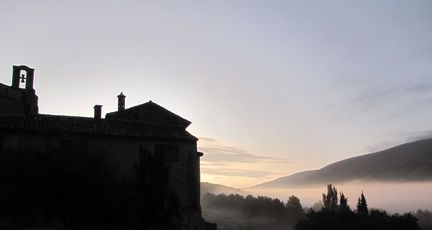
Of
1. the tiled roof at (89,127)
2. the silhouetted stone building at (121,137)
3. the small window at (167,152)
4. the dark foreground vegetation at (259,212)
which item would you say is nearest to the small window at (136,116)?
the silhouetted stone building at (121,137)

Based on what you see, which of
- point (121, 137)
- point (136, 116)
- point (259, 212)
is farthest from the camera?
point (259, 212)

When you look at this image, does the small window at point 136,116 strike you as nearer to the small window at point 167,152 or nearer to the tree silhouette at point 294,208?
the small window at point 167,152

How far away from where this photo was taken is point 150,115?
3503cm

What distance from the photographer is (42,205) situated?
25.4 meters

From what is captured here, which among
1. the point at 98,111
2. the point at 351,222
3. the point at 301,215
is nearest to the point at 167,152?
the point at 98,111

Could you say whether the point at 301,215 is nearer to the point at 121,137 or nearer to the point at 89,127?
the point at 121,137

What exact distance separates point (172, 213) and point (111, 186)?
20.3 ft

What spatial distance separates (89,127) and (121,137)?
2.27 meters

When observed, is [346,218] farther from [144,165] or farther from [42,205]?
[42,205]

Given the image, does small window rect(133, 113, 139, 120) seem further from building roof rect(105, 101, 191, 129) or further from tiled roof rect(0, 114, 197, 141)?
tiled roof rect(0, 114, 197, 141)

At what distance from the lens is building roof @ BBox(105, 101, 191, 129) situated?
34938 mm

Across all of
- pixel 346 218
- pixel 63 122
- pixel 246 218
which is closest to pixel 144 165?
pixel 63 122

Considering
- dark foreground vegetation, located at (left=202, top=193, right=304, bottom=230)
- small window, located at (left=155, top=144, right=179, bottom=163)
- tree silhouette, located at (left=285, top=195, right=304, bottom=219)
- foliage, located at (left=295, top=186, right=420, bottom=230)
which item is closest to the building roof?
small window, located at (left=155, top=144, right=179, bottom=163)

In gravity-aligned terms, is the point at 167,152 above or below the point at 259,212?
above
